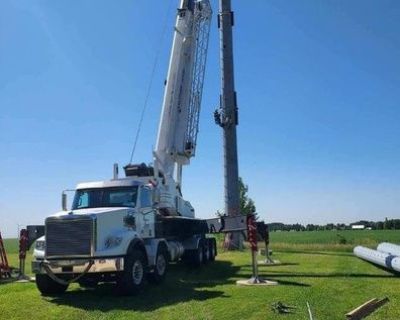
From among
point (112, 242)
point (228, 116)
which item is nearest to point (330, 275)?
point (112, 242)

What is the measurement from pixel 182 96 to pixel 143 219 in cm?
744

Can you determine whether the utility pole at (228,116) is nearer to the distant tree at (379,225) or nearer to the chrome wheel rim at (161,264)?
the chrome wheel rim at (161,264)

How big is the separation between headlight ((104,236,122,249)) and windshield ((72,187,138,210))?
66.5 inches

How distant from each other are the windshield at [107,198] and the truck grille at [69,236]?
6.53 ft

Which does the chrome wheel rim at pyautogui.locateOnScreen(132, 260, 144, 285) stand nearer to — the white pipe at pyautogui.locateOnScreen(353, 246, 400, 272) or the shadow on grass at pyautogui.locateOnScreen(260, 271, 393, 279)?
the shadow on grass at pyautogui.locateOnScreen(260, 271, 393, 279)

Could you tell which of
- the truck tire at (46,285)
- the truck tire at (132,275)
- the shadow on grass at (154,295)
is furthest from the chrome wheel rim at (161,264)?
the truck tire at (46,285)

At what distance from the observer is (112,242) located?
13.4 meters

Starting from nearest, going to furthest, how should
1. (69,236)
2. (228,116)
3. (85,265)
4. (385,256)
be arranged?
(85,265)
(69,236)
(385,256)
(228,116)

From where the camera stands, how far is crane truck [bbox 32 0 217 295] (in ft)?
43.1

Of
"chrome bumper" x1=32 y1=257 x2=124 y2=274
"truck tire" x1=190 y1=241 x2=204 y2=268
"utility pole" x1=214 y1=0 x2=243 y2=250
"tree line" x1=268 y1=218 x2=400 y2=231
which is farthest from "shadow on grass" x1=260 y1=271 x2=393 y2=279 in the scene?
"tree line" x1=268 y1=218 x2=400 y2=231

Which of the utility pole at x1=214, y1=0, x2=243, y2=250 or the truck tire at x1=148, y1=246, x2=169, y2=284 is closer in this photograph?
the truck tire at x1=148, y1=246, x2=169, y2=284

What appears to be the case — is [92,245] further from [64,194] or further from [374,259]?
[374,259]

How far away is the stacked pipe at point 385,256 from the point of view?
16130mm

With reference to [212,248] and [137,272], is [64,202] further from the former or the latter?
[212,248]
